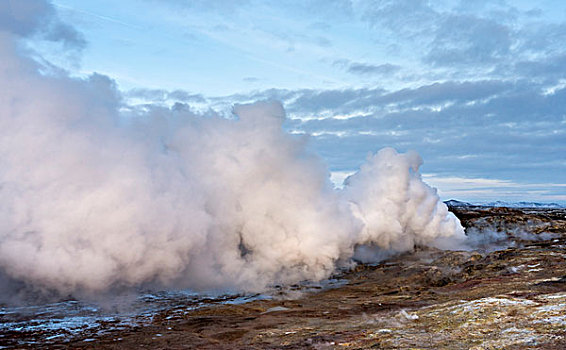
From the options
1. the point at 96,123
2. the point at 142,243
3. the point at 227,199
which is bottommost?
the point at 142,243

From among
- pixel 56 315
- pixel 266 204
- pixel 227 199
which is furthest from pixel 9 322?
pixel 266 204

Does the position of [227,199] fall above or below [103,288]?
above

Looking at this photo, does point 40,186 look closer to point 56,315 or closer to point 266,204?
point 56,315

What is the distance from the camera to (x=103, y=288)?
62.2 feet

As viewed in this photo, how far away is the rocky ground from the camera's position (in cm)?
1066

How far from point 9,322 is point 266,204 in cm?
1329

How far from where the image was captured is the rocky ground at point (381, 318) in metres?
10.7

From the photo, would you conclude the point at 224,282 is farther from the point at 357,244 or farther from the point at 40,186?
the point at 357,244

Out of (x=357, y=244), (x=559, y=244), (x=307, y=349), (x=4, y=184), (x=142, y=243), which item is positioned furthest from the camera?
(x=559, y=244)

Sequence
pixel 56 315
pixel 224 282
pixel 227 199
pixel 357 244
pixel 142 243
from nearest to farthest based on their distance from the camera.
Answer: pixel 56 315
pixel 142 243
pixel 224 282
pixel 227 199
pixel 357 244

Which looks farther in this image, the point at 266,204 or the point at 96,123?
the point at 266,204

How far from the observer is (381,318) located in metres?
13.4

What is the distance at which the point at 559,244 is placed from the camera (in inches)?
1222

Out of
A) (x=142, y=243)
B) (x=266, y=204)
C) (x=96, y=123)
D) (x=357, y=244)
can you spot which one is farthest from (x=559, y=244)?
(x=96, y=123)
